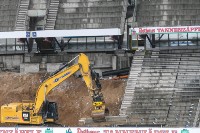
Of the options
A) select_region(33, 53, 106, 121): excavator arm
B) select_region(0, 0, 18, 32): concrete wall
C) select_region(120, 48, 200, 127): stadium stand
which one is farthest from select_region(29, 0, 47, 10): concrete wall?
select_region(33, 53, 106, 121): excavator arm

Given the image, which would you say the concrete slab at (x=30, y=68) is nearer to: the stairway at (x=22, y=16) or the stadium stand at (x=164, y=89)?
the stairway at (x=22, y=16)

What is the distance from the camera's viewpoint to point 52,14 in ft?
226

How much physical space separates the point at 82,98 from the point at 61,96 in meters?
2.34

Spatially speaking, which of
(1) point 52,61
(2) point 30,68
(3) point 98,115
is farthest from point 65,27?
(3) point 98,115

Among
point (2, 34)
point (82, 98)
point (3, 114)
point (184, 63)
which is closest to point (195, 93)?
point (184, 63)

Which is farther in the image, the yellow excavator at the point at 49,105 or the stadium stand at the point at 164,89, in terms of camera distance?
the yellow excavator at the point at 49,105

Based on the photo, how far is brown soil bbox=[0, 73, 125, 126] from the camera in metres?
61.3

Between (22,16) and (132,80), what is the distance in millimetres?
14849

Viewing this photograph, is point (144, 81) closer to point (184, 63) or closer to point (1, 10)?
point (184, 63)

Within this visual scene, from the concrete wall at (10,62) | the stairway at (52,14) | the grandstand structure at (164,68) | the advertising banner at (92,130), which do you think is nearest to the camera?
the advertising banner at (92,130)

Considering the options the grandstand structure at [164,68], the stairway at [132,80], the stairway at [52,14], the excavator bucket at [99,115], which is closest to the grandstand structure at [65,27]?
the stairway at [52,14]

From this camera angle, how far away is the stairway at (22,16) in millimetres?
68713

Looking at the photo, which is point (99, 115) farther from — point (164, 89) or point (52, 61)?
point (52, 61)

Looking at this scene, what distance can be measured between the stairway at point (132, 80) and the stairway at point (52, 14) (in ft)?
30.1
